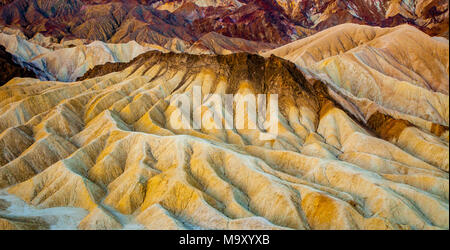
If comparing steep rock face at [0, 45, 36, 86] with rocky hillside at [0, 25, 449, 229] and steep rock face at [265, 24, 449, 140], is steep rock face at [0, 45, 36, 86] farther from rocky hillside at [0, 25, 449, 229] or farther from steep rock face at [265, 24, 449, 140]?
steep rock face at [265, 24, 449, 140]

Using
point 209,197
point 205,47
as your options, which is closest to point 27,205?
point 209,197

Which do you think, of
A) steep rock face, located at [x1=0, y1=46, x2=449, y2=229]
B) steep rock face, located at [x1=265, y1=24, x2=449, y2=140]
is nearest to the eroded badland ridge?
steep rock face, located at [x1=0, y1=46, x2=449, y2=229]

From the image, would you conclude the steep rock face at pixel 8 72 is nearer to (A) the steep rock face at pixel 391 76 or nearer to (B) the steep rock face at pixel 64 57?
(B) the steep rock face at pixel 64 57

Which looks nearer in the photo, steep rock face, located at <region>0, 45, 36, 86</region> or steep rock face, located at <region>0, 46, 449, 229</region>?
steep rock face, located at <region>0, 46, 449, 229</region>

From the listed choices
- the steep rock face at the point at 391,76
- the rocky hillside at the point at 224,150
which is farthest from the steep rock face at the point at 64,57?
the steep rock face at the point at 391,76
